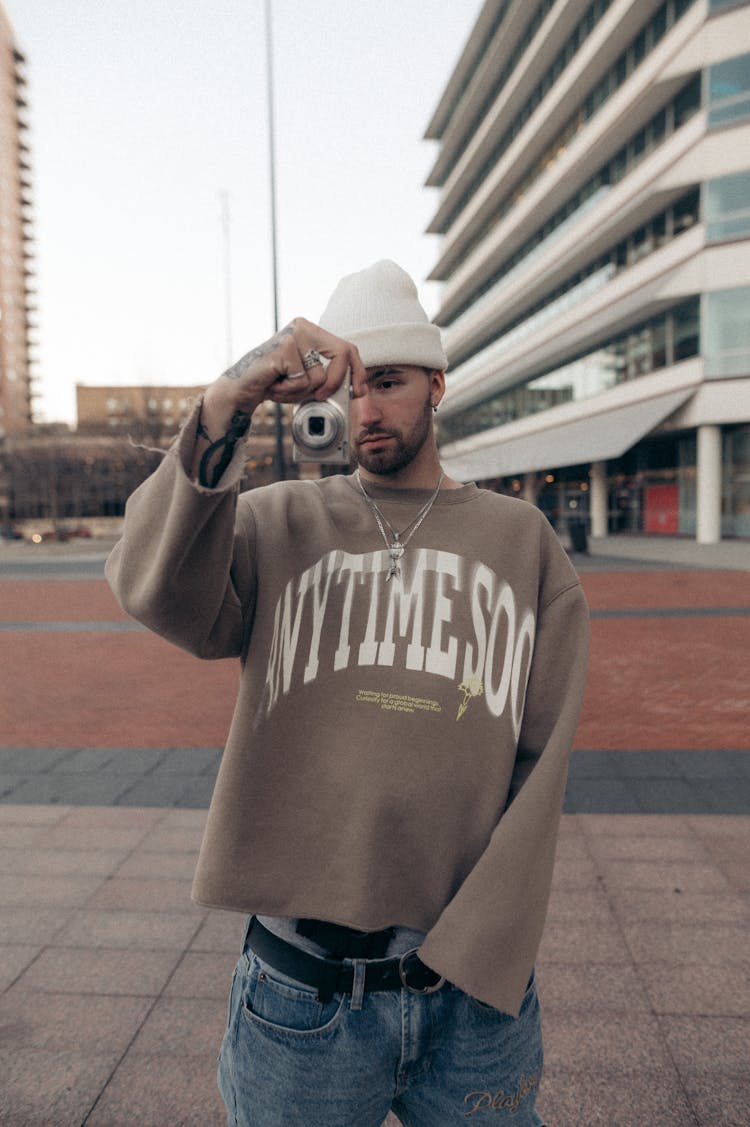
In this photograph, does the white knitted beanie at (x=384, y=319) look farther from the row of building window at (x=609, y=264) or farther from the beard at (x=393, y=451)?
the row of building window at (x=609, y=264)

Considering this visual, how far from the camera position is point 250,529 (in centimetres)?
141

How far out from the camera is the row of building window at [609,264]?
25.5 meters

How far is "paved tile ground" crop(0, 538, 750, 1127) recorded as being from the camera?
2.28 m

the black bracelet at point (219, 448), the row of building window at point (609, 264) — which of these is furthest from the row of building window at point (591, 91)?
the black bracelet at point (219, 448)

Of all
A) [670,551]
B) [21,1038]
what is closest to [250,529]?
Result: [21,1038]

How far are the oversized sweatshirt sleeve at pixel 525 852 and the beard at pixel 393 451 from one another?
1.19 ft

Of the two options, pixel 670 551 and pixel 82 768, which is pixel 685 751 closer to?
pixel 82 768

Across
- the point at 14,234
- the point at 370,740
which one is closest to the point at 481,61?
the point at 370,740

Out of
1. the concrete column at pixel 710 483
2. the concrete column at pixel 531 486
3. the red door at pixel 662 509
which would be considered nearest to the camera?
the concrete column at pixel 710 483

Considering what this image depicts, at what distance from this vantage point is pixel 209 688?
7.81 meters

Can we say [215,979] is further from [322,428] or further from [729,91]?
[729,91]

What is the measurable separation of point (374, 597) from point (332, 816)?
1.21ft

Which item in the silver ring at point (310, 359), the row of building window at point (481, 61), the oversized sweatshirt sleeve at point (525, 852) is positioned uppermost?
the row of building window at point (481, 61)

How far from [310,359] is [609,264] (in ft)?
108
